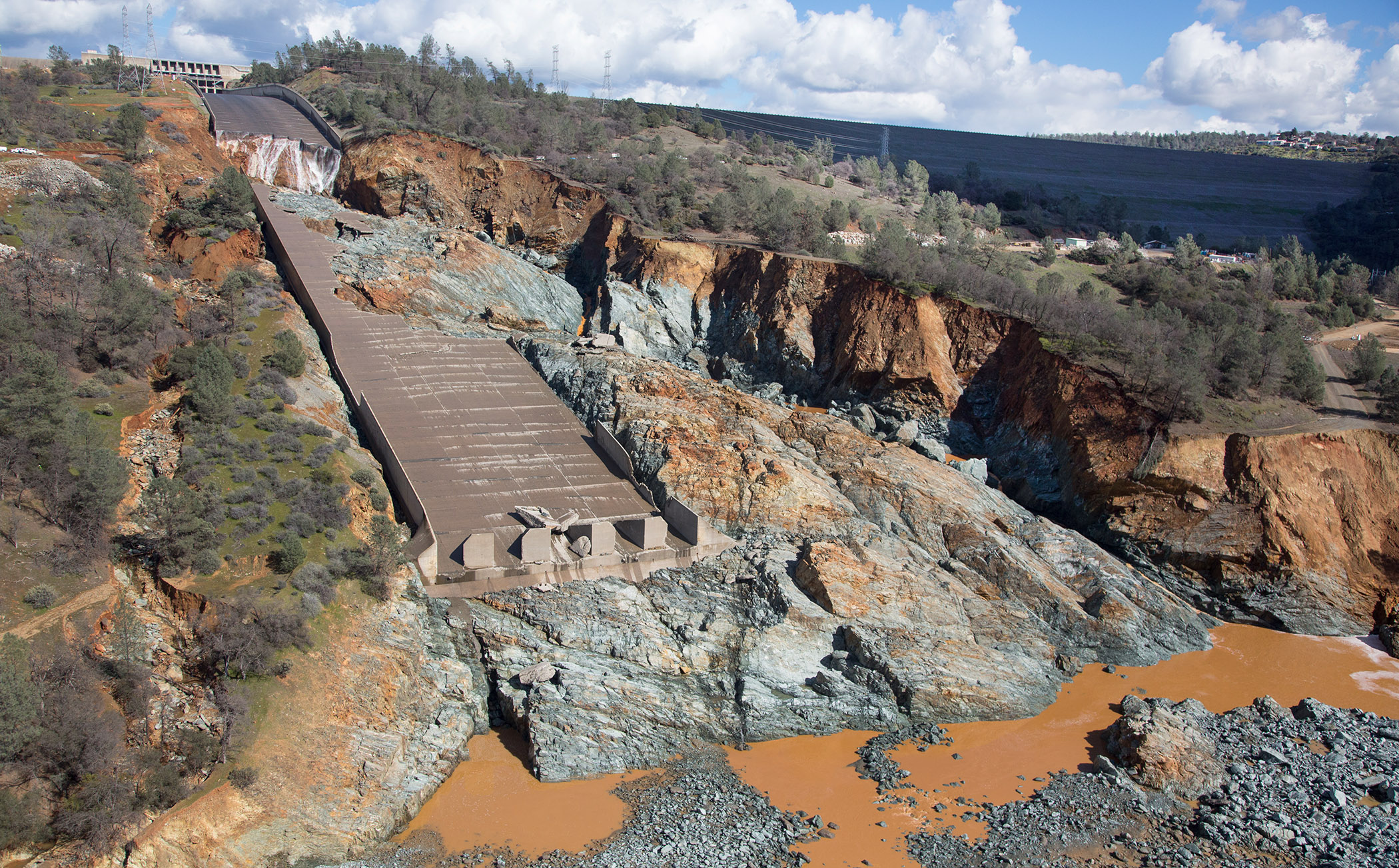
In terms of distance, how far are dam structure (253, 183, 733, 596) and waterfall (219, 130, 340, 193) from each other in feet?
36.7

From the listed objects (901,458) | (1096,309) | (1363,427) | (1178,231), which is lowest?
(901,458)

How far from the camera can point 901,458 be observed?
2372cm

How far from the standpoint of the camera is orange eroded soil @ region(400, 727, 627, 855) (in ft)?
45.4

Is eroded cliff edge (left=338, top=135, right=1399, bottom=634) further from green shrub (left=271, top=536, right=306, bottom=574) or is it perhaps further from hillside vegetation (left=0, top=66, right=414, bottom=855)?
green shrub (left=271, top=536, right=306, bottom=574)

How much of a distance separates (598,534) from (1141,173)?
6972 cm

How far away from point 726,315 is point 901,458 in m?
13.8

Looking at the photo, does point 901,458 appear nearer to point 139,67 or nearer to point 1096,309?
point 1096,309

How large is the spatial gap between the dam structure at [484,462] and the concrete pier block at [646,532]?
3 centimetres

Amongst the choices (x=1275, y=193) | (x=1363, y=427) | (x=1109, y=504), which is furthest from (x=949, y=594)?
(x=1275, y=193)

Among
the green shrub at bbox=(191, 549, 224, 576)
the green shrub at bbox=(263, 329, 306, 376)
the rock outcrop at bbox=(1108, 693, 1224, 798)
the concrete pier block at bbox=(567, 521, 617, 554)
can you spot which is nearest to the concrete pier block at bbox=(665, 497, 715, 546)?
the concrete pier block at bbox=(567, 521, 617, 554)

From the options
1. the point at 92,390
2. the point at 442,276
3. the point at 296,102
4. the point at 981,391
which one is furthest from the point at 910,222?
the point at 92,390

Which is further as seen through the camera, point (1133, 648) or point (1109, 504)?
point (1109, 504)

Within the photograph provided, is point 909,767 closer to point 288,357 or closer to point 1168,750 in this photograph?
point 1168,750

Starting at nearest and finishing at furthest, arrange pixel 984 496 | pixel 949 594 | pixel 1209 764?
pixel 1209 764 → pixel 949 594 → pixel 984 496
